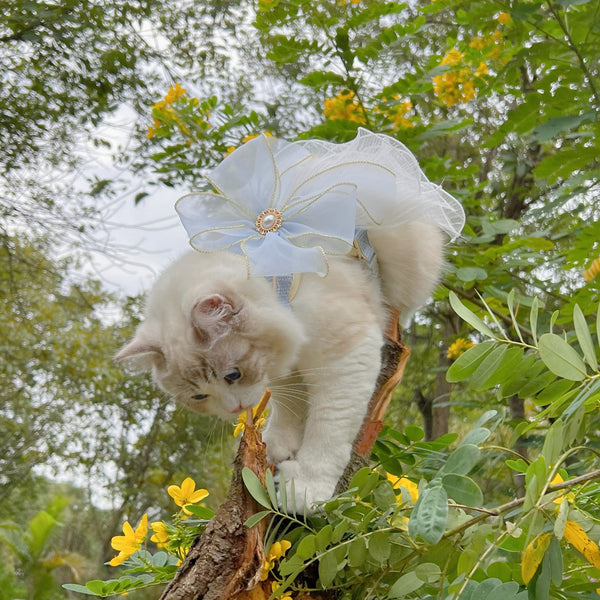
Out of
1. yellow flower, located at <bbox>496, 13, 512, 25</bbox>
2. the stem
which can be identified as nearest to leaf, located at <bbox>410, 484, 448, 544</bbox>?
the stem

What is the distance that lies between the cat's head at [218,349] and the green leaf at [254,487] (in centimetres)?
40

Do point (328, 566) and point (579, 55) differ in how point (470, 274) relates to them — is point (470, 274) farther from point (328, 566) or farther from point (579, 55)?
point (328, 566)


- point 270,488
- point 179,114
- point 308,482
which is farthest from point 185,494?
point 179,114

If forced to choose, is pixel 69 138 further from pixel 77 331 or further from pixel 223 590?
pixel 223 590

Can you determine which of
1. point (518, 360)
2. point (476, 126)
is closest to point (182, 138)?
point (518, 360)

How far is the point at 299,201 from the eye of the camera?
1108 mm

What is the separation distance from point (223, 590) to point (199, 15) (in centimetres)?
320

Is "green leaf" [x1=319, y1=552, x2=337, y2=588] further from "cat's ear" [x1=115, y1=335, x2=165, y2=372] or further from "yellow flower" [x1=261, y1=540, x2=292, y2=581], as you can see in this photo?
"cat's ear" [x1=115, y1=335, x2=165, y2=372]

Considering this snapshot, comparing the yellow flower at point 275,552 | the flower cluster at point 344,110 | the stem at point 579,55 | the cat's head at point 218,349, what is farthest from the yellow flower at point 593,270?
the yellow flower at point 275,552

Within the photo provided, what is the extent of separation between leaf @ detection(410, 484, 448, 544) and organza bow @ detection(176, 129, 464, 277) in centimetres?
51

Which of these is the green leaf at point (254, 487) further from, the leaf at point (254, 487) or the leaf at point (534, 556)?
the leaf at point (534, 556)

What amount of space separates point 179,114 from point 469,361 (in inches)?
58.6

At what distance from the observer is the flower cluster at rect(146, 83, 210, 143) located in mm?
1958

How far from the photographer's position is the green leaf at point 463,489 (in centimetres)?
58
